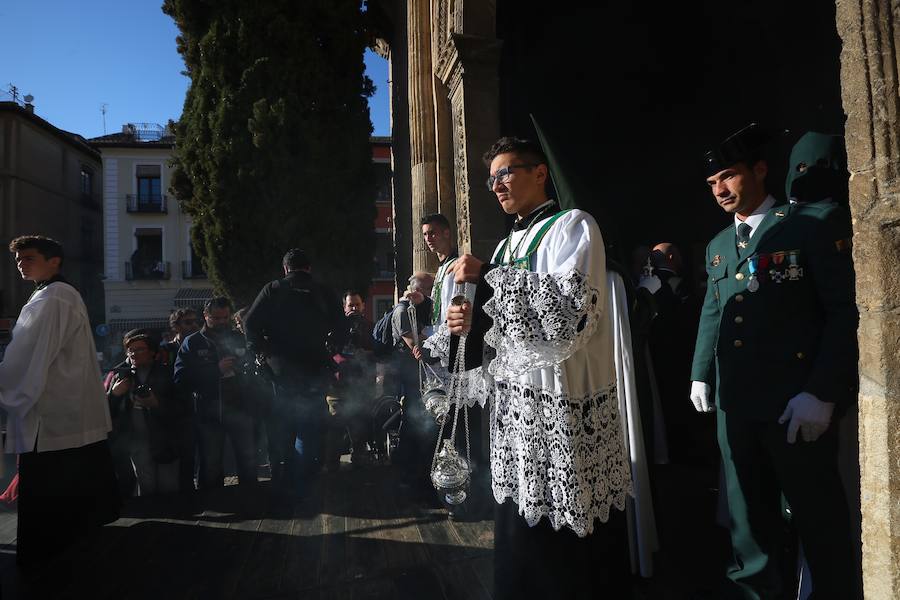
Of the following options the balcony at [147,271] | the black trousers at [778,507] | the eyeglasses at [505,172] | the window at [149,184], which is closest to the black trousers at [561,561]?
Result: the black trousers at [778,507]

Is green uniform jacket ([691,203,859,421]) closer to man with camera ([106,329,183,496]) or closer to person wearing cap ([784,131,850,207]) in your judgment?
person wearing cap ([784,131,850,207])

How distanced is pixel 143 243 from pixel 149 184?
292 centimetres

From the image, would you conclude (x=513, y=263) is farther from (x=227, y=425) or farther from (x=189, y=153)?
(x=189, y=153)

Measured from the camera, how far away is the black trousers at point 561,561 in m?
1.78

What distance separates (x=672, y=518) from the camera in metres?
3.35

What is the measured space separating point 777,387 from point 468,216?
3356 millimetres

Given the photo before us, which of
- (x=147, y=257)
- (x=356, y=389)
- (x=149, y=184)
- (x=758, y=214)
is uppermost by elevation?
(x=149, y=184)

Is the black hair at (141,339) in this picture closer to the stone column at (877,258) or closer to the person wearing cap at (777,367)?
the person wearing cap at (777,367)

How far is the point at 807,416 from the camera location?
6.14ft

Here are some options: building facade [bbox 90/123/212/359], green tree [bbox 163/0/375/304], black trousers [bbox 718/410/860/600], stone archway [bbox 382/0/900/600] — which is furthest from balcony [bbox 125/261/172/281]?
stone archway [bbox 382/0/900/600]

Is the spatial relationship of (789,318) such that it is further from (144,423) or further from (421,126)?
(421,126)

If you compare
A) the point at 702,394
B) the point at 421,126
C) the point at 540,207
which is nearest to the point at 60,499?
the point at 540,207

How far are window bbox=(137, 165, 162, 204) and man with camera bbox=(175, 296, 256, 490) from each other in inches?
991

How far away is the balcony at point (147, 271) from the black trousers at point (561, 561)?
90.2 ft
